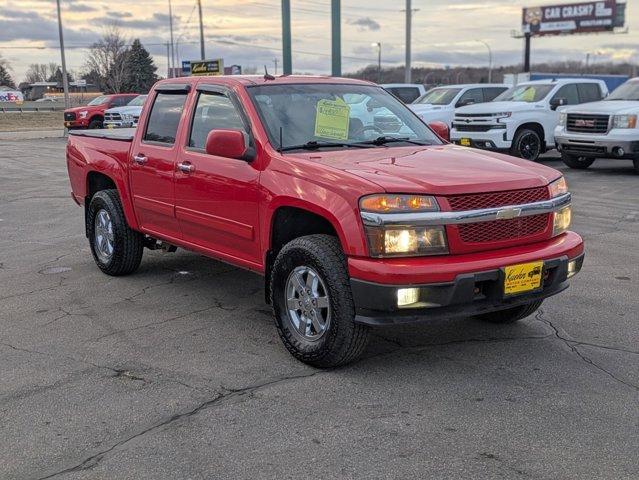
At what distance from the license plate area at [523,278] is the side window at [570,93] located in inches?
535

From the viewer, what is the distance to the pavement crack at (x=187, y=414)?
10.8 feet

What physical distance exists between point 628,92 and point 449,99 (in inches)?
197

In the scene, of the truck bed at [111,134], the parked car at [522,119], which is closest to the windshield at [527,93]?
the parked car at [522,119]

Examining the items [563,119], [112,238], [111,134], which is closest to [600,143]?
[563,119]

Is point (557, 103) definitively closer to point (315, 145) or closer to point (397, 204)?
point (315, 145)

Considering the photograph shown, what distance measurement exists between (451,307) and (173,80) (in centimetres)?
345

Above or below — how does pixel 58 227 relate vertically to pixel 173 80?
below

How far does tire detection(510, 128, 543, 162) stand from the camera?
1568 centimetres

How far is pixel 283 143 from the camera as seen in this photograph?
15.9 ft

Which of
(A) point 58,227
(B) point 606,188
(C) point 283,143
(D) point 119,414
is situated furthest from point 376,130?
(B) point 606,188

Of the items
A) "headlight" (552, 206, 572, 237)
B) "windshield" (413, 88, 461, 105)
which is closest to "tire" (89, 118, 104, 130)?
"windshield" (413, 88, 461, 105)

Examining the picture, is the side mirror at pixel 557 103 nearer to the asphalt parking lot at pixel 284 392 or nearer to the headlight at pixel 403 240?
the asphalt parking lot at pixel 284 392

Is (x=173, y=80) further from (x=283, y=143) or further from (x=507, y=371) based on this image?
(x=507, y=371)

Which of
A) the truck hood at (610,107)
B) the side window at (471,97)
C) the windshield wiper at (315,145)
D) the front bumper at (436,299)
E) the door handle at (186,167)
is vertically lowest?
the front bumper at (436,299)
